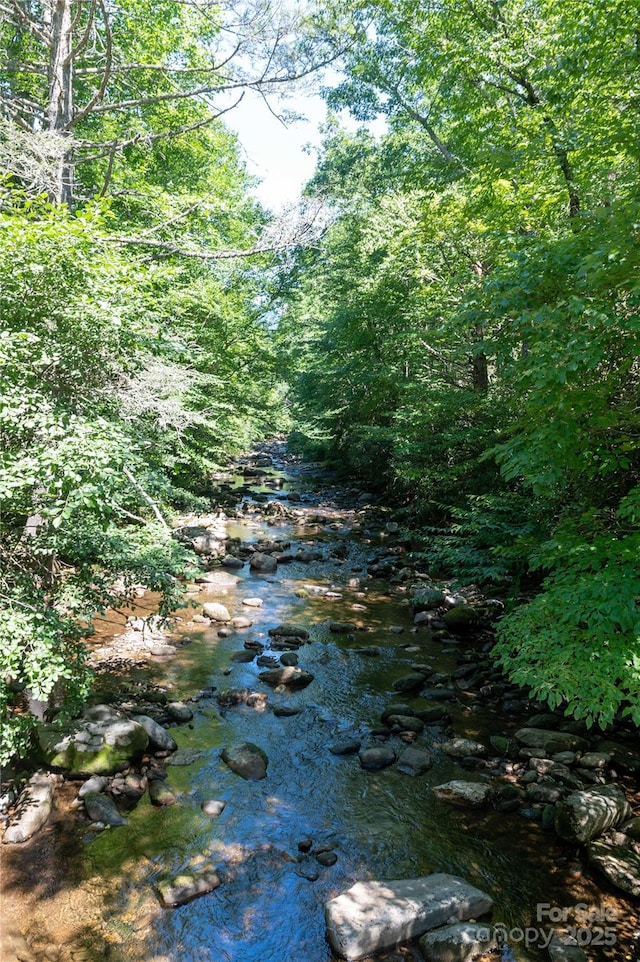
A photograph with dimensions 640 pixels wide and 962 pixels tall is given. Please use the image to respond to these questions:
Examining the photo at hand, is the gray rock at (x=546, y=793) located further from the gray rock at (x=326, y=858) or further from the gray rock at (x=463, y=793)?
the gray rock at (x=326, y=858)

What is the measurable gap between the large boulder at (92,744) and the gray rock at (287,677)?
222 centimetres

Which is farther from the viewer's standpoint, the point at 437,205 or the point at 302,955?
the point at 437,205

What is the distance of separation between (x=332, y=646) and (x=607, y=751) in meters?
4.39

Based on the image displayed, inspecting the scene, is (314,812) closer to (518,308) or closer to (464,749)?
(464,749)

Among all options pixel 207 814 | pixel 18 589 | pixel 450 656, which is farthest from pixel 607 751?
pixel 18 589

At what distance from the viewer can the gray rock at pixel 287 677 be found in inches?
307

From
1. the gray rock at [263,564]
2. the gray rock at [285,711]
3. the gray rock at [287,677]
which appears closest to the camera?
the gray rock at [285,711]

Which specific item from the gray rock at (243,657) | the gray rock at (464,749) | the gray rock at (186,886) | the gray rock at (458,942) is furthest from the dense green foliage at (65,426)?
the gray rock at (464,749)

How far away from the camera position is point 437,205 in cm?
1181

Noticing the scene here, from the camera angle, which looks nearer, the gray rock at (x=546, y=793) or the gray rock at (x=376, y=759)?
the gray rock at (x=546, y=793)

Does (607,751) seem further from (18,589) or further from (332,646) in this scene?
(18,589)

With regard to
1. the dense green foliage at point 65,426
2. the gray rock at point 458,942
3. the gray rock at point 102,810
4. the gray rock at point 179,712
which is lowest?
the gray rock at point 102,810

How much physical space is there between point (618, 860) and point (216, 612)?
7.21m

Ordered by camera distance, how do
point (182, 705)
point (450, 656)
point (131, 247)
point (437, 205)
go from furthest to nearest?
point (437, 205)
point (131, 247)
point (450, 656)
point (182, 705)
